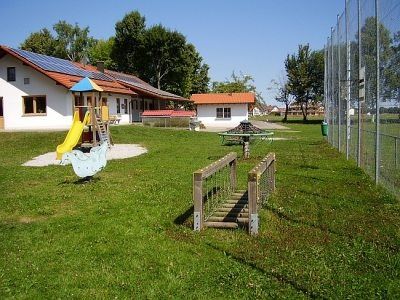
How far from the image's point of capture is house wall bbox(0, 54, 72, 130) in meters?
28.7

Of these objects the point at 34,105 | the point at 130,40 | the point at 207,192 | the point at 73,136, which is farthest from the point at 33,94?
the point at 130,40

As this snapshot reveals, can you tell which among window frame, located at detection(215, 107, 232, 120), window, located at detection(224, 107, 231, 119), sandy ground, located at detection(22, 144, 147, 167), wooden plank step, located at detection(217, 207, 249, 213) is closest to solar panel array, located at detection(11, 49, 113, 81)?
sandy ground, located at detection(22, 144, 147, 167)

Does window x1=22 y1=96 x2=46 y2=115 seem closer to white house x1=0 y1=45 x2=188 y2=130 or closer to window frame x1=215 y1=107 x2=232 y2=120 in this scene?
white house x1=0 y1=45 x2=188 y2=130

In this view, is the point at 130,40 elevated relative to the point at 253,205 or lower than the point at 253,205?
elevated

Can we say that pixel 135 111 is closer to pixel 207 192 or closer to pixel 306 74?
pixel 306 74

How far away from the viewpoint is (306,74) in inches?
2360

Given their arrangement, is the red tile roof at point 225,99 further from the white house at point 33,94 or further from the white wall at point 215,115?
the white house at point 33,94

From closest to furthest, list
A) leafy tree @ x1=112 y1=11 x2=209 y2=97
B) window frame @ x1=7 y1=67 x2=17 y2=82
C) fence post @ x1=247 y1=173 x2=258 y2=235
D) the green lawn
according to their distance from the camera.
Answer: the green lawn, fence post @ x1=247 y1=173 x2=258 y2=235, window frame @ x1=7 y1=67 x2=17 y2=82, leafy tree @ x1=112 y1=11 x2=209 y2=97

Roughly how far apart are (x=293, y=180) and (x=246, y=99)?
113 ft

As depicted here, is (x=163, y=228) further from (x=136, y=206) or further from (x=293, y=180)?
(x=293, y=180)

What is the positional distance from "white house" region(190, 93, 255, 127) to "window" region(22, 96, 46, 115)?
709 inches

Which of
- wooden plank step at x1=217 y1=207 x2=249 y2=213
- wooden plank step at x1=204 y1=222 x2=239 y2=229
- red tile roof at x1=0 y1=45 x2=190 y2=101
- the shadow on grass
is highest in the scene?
red tile roof at x1=0 y1=45 x2=190 y2=101

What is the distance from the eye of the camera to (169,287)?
13.4 ft

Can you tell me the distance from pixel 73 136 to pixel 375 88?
11756mm
